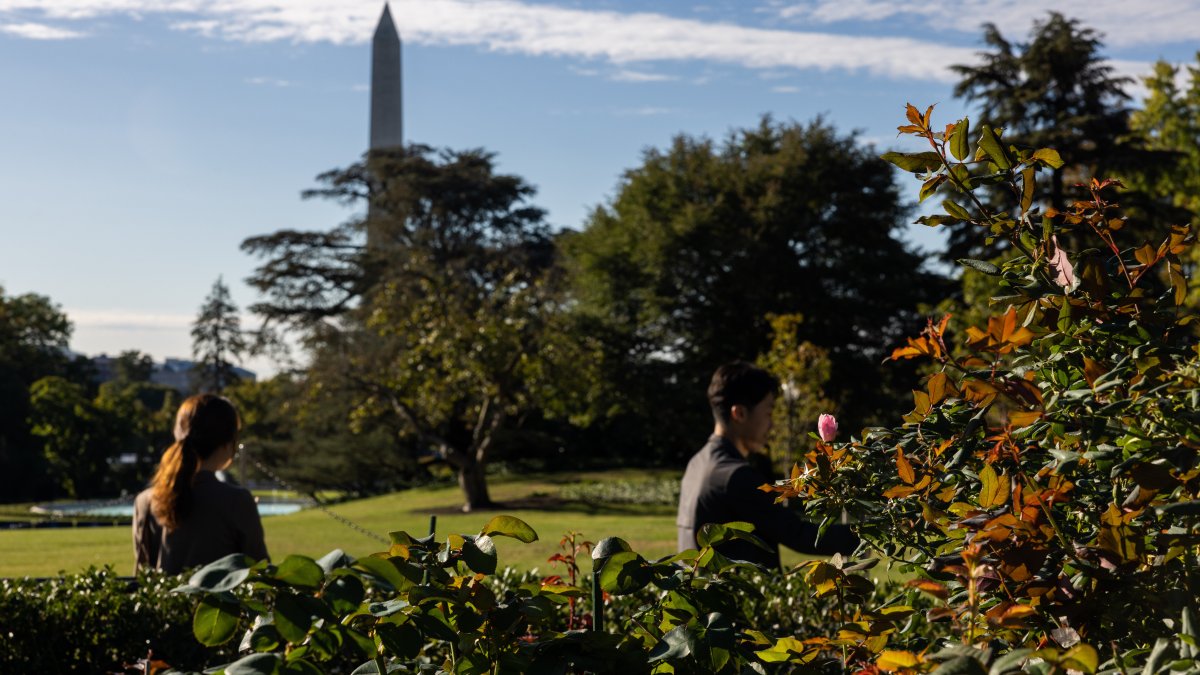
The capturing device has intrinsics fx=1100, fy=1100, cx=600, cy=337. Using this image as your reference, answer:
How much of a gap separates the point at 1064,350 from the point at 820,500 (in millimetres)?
452

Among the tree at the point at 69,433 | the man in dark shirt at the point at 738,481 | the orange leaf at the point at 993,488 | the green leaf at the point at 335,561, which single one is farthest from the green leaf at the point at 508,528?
the tree at the point at 69,433

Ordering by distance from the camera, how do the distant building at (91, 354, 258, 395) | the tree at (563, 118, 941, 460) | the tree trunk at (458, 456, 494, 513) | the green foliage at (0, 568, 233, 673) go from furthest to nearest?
the distant building at (91, 354, 258, 395) < the tree at (563, 118, 941, 460) < the tree trunk at (458, 456, 494, 513) < the green foliage at (0, 568, 233, 673)

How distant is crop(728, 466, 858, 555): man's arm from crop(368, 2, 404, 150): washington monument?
38102mm

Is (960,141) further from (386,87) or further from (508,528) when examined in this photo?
(386,87)

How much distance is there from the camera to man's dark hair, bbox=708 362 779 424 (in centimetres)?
397

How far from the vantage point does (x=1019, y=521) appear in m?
1.50

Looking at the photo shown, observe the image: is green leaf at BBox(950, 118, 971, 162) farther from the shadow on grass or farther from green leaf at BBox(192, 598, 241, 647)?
the shadow on grass

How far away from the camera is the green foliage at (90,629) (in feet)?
14.4

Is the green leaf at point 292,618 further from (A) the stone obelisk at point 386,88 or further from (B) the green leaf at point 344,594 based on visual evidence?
(A) the stone obelisk at point 386,88

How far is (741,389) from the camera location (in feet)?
13.1

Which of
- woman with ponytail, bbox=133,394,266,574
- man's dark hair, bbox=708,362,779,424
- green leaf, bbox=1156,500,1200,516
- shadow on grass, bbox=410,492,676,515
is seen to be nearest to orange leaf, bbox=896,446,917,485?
green leaf, bbox=1156,500,1200,516

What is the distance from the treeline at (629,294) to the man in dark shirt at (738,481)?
43.1 ft

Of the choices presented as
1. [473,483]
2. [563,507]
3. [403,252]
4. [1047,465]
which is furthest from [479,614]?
[403,252]

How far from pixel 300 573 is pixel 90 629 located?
3.61 metres
